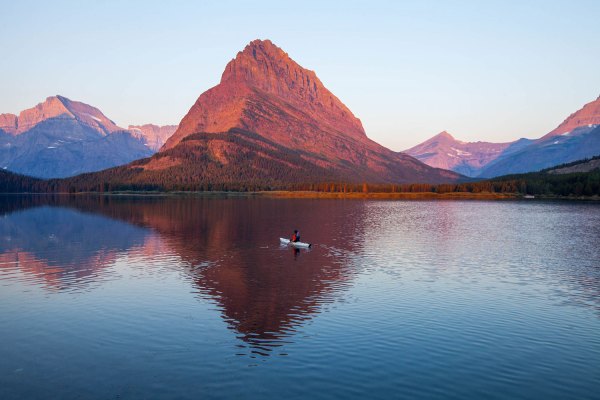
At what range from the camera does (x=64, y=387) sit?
28859 millimetres

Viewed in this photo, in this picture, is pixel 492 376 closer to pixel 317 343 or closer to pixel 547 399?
pixel 547 399

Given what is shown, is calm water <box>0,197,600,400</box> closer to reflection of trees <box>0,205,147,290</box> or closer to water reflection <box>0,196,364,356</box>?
water reflection <box>0,196,364,356</box>

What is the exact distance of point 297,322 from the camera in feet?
137

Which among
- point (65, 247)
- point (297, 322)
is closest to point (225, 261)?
point (297, 322)

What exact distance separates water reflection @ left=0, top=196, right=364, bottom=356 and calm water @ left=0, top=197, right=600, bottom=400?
14.4 inches

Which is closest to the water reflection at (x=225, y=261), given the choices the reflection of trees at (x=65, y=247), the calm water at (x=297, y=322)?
the reflection of trees at (x=65, y=247)

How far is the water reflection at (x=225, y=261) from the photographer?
149 ft

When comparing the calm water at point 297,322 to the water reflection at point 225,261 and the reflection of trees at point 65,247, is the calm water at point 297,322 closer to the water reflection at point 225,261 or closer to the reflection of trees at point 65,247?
the water reflection at point 225,261

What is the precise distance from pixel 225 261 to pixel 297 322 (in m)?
33.4

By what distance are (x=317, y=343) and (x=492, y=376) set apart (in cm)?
1238

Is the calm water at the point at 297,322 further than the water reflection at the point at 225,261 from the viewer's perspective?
No

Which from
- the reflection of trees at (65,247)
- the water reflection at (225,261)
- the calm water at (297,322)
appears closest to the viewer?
the calm water at (297,322)

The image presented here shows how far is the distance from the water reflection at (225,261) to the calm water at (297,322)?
0.36 m

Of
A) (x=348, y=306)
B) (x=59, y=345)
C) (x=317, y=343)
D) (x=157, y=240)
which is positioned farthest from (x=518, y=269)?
(x=157, y=240)
